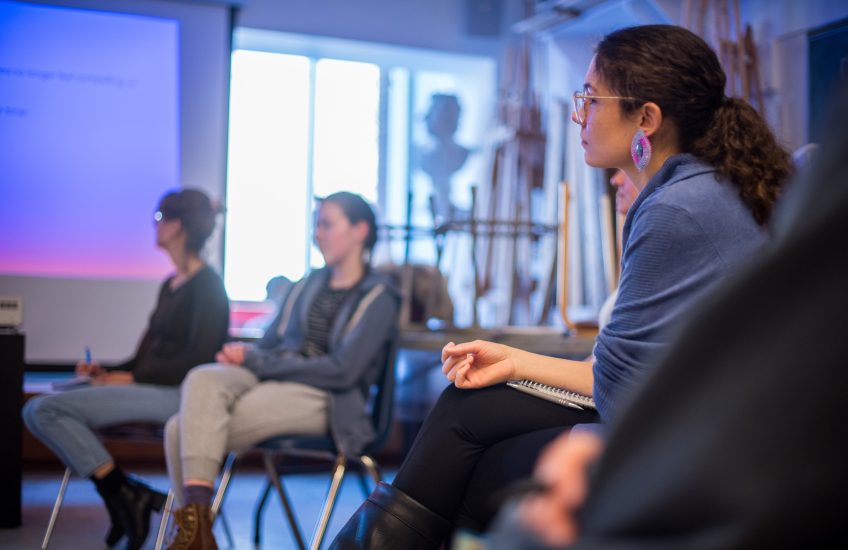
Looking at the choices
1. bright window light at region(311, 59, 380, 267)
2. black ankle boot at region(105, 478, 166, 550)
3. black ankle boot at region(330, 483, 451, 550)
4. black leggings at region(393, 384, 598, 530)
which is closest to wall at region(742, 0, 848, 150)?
black leggings at region(393, 384, 598, 530)

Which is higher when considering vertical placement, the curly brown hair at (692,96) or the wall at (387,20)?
the wall at (387,20)

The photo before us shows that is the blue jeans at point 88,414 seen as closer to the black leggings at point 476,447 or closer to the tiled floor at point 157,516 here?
the tiled floor at point 157,516

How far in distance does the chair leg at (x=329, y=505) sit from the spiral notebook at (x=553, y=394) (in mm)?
974

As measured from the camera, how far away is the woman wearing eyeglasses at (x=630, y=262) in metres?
1.33

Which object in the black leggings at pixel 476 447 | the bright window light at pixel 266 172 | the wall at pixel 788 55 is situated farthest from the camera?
the bright window light at pixel 266 172

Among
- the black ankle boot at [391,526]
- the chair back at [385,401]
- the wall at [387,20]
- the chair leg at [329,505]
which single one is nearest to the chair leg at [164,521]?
the chair leg at [329,505]

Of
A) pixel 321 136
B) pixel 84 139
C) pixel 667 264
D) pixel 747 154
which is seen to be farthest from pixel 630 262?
pixel 321 136

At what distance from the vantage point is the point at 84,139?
5.30m

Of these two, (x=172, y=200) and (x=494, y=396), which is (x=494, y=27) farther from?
(x=494, y=396)

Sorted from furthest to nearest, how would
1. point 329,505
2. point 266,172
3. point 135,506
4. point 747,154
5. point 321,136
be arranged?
point 321,136 → point 266,172 → point 135,506 → point 329,505 → point 747,154

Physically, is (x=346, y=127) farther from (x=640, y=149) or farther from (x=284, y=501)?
(x=640, y=149)

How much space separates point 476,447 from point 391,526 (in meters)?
0.21

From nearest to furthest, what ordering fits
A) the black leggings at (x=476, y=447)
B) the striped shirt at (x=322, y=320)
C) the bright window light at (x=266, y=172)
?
the black leggings at (x=476, y=447), the striped shirt at (x=322, y=320), the bright window light at (x=266, y=172)

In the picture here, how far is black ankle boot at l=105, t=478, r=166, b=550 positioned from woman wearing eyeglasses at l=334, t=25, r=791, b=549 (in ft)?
4.94
